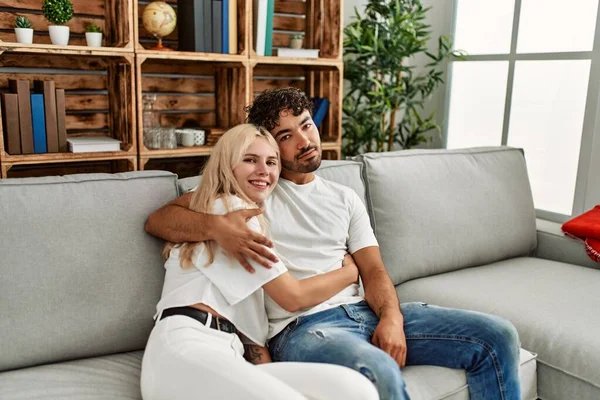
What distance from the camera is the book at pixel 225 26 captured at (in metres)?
Result: 2.56

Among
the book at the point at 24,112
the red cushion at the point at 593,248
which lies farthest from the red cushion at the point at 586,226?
the book at the point at 24,112

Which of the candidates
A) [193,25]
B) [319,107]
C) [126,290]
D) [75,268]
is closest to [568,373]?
[126,290]

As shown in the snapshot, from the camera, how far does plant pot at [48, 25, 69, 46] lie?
2256 mm

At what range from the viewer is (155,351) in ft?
4.20

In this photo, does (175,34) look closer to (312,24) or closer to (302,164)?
(312,24)

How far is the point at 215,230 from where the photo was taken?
1.45 m

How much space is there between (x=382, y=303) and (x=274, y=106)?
634mm

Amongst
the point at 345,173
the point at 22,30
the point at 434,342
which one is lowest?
the point at 434,342

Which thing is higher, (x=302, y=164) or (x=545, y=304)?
(x=302, y=164)

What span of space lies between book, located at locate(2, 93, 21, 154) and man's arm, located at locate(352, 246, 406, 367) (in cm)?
140

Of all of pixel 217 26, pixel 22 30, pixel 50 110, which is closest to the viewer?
pixel 22 30

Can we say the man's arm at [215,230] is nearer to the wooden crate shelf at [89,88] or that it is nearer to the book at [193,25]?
the wooden crate shelf at [89,88]

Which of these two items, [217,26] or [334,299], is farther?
[217,26]

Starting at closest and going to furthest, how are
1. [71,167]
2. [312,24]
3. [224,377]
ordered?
[224,377], [71,167], [312,24]
